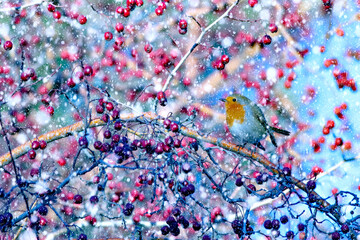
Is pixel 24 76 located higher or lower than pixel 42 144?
higher

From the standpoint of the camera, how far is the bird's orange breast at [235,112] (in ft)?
7.19

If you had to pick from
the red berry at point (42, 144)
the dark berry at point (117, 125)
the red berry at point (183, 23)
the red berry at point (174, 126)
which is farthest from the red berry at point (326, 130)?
the red berry at point (42, 144)

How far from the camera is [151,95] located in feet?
9.79

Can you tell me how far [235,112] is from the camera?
86.7 inches

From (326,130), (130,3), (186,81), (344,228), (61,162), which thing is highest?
(186,81)

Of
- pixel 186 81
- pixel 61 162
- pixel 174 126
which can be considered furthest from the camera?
pixel 186 81

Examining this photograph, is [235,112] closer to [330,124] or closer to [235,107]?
[235,107]

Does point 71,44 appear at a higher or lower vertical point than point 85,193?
higher

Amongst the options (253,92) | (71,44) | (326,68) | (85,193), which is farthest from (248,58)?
(85,193)

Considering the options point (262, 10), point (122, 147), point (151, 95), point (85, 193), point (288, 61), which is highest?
point (262, 10)

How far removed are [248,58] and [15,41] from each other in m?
1.58

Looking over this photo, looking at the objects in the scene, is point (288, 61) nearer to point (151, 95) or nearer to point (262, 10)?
point (262, 10)

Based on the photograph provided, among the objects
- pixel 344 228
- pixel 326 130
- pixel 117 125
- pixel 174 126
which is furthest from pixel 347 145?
pixel 117 125

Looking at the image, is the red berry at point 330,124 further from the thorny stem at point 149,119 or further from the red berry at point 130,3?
the red berry at point 130,3
